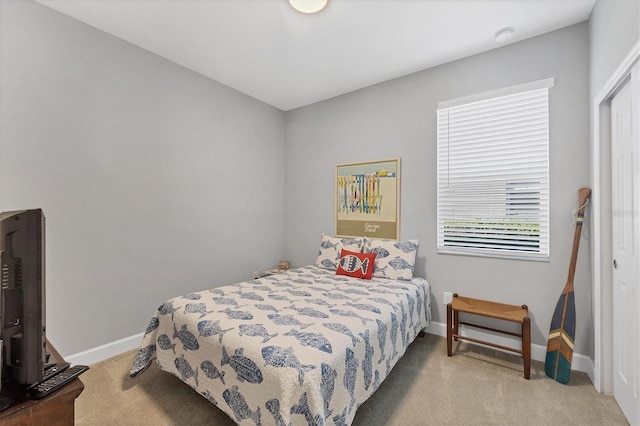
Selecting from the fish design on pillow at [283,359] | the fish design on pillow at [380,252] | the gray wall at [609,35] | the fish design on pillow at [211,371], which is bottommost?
the fish design on pillow at [211,371]

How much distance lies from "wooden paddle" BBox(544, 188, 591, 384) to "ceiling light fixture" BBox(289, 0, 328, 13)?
7.91 ft

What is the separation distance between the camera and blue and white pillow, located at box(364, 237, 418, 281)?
2.78 m

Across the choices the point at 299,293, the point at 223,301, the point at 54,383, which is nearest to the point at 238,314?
the point at 223,301

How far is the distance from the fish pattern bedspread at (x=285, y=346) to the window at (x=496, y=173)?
0.92 metres

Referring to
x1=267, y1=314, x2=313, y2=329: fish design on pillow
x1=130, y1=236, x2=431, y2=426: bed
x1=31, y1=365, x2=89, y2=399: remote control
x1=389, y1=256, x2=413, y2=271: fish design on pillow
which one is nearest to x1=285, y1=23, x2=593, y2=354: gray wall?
x1=389, y1=256, x2=413, y2=271: fish design on pillow

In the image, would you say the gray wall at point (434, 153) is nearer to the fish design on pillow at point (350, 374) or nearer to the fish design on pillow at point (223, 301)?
the fish design on pillow at point (350, 374)

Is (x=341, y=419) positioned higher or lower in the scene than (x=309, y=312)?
lower

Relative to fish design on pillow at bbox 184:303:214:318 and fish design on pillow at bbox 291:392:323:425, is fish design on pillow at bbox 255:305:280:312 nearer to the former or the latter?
fish design on pillow at bbox 184:303:214:318

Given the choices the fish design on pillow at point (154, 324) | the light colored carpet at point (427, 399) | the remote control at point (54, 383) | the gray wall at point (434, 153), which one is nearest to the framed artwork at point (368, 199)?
the gray wall at point (434, 153)

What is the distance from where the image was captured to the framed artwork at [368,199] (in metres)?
3.19

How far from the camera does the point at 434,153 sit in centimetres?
292

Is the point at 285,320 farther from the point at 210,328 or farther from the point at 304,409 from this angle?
the point at 304,409

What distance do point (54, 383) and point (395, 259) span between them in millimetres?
2546

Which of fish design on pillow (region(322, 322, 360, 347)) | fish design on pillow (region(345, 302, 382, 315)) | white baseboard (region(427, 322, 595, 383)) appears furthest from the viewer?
white baseboard (region(427, 322, 595, 383))
